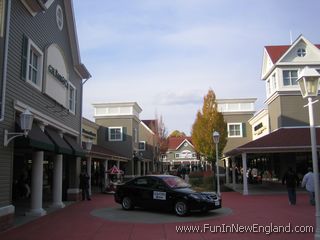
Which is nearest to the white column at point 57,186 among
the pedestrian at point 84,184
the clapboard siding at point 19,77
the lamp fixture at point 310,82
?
the clapboard siding at point 19,77

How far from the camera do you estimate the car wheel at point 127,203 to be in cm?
1645

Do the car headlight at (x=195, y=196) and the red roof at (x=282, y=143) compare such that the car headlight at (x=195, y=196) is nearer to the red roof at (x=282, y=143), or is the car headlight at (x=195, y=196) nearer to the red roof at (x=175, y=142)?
the red roof at (x=282, y=143)

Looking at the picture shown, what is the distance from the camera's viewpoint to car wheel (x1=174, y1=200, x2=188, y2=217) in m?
14.2

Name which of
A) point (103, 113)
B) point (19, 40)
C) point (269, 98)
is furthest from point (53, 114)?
point (103, 113)

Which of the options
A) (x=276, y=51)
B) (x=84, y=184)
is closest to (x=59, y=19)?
(x=84, y=184)

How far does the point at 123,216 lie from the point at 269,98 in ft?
67.1

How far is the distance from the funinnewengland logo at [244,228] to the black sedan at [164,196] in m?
2.02

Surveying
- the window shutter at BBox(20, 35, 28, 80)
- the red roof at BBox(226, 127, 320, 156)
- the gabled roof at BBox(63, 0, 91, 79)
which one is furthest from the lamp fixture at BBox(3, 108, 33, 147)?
the red roof at BBox(226, 127, 320, 156)

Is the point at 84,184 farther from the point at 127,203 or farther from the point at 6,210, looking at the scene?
the point at 6,210

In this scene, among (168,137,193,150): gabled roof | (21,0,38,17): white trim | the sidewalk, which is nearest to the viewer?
the sidewalk

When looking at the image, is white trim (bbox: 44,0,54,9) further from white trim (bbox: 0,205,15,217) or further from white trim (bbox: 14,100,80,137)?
white trim (bbox: 0,205,15,217)

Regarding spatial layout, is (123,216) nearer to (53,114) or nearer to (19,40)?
(53,114)

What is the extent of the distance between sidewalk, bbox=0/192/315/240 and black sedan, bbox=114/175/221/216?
0.36 metres

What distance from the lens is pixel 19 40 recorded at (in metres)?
12.8
